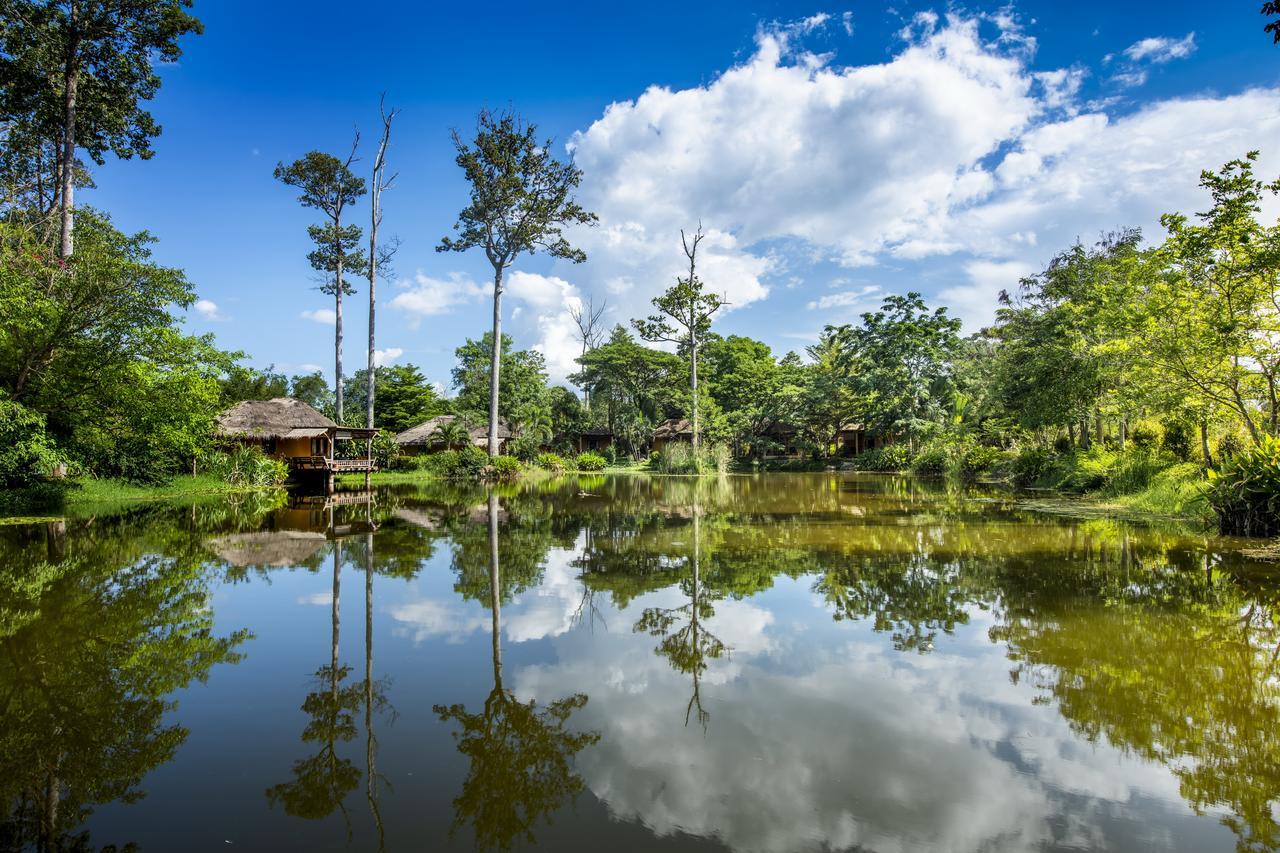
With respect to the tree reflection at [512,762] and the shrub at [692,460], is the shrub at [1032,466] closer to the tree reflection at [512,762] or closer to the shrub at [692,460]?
the shrub at [692,460]

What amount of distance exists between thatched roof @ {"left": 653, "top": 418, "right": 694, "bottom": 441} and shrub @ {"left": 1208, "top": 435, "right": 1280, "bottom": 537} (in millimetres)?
29743

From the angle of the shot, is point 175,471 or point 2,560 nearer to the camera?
point 2,560

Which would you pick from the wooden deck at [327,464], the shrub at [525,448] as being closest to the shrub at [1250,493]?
the wooden deck at [327,464]

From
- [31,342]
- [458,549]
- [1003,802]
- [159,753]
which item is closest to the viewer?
[1003,802]

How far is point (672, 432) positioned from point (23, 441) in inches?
1234

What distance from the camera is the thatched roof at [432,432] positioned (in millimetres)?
33938

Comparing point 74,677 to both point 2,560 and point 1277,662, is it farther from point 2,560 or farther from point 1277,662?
point 1277,662

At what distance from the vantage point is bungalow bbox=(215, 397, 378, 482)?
23.0 metres

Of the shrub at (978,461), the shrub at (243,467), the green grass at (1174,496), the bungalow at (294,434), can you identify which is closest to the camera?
the green grass at (1174,496)

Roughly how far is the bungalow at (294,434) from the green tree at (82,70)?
9.22 m

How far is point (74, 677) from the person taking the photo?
156 inches

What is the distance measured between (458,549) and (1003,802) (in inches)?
306

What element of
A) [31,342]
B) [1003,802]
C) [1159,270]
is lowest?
[1003,802]

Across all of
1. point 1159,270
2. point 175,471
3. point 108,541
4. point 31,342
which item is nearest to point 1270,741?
point 108,541
